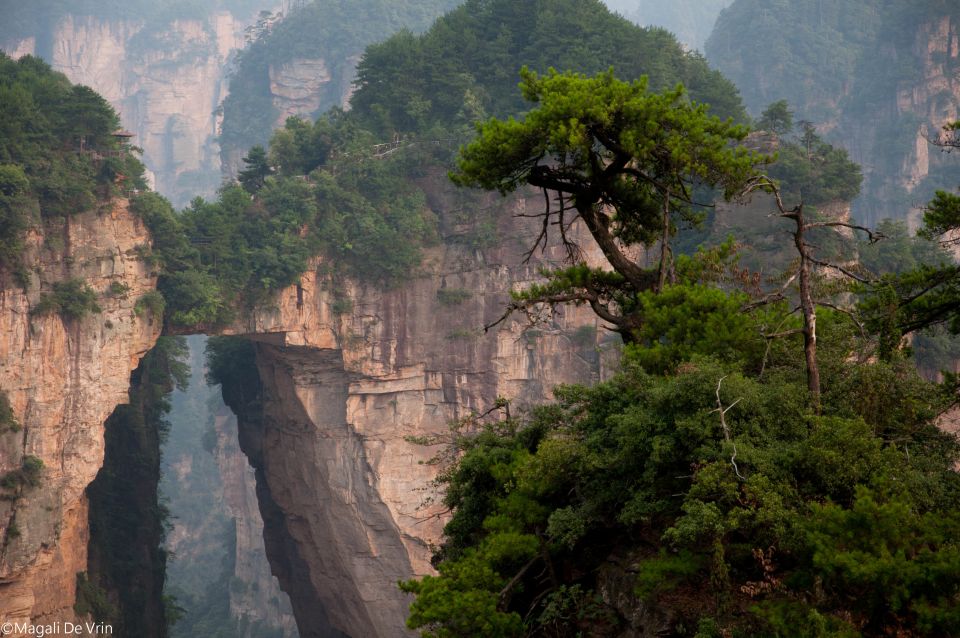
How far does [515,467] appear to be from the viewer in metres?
9.22

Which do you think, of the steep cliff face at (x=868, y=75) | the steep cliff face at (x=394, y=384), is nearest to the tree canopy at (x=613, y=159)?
the steep cliff face at (x=394, y=384)

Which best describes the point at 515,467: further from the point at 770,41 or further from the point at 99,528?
the point at 770,41

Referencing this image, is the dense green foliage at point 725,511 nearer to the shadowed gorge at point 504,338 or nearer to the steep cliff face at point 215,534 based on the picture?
the shadowed gorge at point 504,338

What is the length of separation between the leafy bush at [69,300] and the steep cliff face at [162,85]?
69317 mm

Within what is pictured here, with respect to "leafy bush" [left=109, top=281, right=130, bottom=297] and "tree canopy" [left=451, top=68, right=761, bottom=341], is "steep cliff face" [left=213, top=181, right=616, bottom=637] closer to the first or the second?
"leafy bush" [left=109, top=281, right=130, bottom=297]

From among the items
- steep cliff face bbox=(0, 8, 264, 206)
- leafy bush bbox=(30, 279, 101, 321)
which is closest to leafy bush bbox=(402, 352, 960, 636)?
leafy bush bbox=(30, 279, 101, 321)

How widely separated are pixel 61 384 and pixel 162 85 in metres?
77.4

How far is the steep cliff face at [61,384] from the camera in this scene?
19859 mm

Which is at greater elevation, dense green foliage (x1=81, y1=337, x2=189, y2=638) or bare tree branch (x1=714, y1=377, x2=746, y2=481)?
bare tree branch (x1=714, y1=377, x2=746, y2=481)

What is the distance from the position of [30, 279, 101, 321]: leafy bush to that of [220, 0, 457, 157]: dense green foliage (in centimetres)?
4729

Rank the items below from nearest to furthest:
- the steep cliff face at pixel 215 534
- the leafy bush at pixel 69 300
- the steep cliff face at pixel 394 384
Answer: the leafy bush at pixel 69 300, the steep cliff face at pixel 394 384, the steep cliff face at pixel 215 534

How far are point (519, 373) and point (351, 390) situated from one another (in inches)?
199

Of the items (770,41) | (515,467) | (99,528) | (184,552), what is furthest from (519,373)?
(770,41)

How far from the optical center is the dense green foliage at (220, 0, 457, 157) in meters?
67.1
